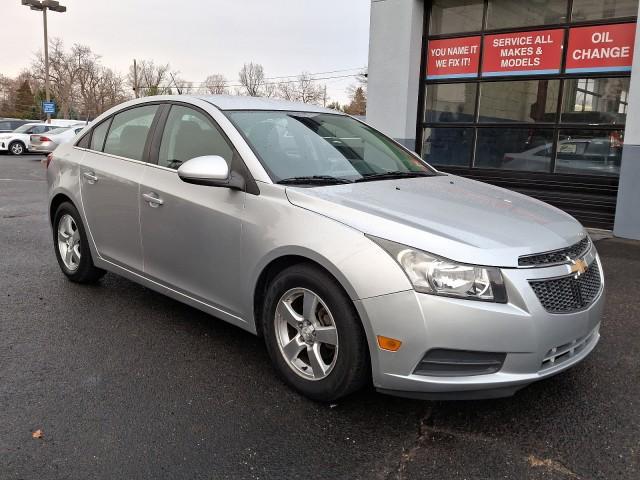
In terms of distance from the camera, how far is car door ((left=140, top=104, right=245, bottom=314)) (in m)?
3.47

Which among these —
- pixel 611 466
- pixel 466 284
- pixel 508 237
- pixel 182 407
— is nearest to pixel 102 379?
pixel 182 407

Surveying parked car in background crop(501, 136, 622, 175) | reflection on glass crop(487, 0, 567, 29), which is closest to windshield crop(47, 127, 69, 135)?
reflection on glass crop(487, 0, 567, 29)

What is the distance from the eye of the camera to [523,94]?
32.7 feet

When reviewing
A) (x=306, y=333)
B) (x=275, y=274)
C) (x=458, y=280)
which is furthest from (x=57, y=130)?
(x=458, y=280)

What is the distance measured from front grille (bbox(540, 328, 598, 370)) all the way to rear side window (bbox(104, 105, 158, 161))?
9.94ft

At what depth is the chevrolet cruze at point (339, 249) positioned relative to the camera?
103 inches

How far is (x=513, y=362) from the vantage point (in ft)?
8.64

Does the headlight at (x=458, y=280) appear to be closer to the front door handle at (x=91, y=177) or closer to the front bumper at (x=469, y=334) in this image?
the front bumper at (x=469, y=334)

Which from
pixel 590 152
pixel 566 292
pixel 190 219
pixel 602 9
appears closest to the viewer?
pixel 566 292

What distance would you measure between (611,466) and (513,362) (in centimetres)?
63

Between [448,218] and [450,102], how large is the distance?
8.39 m

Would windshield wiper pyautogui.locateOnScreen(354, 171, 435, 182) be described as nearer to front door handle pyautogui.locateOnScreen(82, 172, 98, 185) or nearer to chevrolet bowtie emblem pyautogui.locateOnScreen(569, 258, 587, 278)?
chevrolet bowtie emblem pyautogui.locateOnScreen(569, 258, 587, 278)

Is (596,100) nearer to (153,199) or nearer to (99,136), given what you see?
(99,136)

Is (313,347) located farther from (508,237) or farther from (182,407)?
(508,237)
